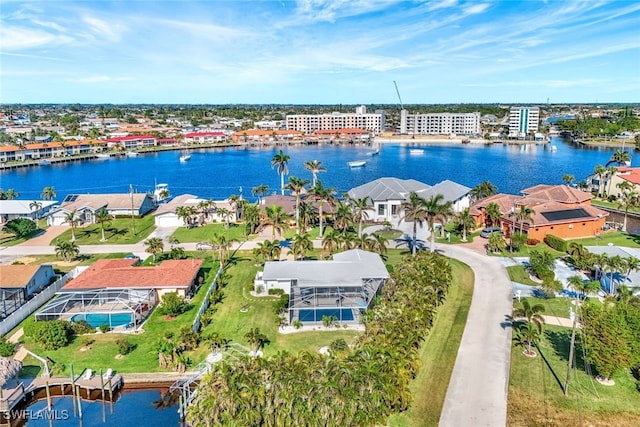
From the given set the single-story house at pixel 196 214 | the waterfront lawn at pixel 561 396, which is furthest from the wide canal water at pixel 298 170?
the waterfront lawn at pixel 561 396

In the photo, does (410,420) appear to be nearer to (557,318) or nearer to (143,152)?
(557,318)

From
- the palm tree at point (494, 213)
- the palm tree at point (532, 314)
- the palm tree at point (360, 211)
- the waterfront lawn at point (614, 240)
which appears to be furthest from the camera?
the palm tree at point (494, 213)

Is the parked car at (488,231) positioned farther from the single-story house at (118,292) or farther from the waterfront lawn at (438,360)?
the single-story house at (118,292)

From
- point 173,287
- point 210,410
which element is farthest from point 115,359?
point 210,410

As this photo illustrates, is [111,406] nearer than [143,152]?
Yes

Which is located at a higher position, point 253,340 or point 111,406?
point 253,340

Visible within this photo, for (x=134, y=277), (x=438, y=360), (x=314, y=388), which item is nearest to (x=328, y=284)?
(x=438, y=360)

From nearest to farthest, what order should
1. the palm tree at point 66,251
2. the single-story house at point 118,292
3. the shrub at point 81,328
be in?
the shrub at point 81,328 → the single-story house at point 118,292 → the palm tree at point 66,251

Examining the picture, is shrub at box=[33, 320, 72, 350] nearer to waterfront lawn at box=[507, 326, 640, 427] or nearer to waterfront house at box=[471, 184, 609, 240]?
waterfront lawn at box=[507, 326, 640, 427]
